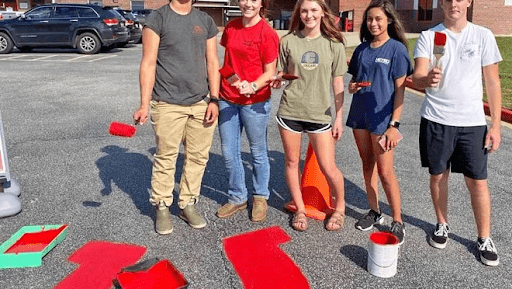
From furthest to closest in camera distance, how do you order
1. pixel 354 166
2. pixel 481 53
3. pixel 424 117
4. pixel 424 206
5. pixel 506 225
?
pixel 354 166
pixel 424 206
pixel 506 225
pixel 424 117
pixel 481 53

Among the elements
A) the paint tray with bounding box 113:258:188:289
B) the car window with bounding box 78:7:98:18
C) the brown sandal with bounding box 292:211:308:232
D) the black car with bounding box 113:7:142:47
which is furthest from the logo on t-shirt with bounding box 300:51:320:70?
the black car with bounding box 113:7:142:47

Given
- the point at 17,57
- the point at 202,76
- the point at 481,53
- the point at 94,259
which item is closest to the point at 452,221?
the point at 481,53

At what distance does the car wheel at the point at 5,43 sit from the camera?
1792 centimetres

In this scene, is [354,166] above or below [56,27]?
below

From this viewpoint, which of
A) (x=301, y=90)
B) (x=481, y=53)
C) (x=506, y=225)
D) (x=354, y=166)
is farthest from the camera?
(x=354, y=166)

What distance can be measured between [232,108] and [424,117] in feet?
4.52

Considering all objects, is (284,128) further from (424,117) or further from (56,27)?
(56,27)

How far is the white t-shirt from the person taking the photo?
3.02 metres

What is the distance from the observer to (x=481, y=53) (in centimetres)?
303

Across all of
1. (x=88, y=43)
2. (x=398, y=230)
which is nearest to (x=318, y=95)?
(x=398, y=230)

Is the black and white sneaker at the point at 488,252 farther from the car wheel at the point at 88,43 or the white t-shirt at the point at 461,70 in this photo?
the car wheel at the point at 88,43

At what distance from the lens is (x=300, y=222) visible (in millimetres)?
3814

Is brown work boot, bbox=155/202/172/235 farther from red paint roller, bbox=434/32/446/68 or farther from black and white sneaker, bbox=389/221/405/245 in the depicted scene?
red paint roller, bbox=434/32/446/68

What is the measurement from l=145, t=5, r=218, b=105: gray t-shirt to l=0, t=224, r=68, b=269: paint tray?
1243 millimetres
